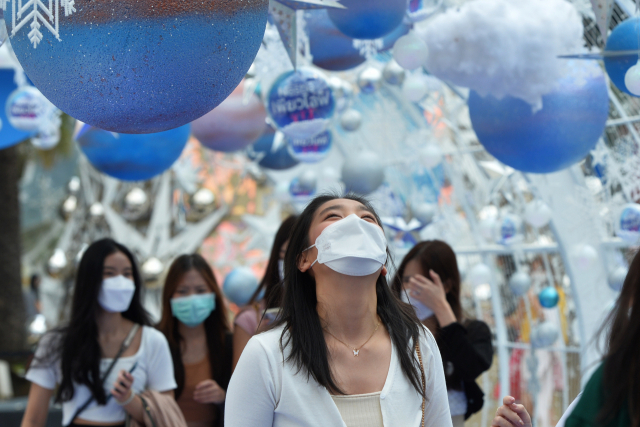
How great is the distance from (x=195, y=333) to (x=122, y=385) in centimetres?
102

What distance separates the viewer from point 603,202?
7078 millimetres

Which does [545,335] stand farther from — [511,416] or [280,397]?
[280,397]

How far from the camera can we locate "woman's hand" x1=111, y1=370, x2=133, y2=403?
344 centimetres

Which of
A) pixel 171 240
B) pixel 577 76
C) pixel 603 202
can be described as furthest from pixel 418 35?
pixel 171 240

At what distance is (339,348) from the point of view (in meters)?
2.28

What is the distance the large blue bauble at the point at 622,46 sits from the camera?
3.59 m

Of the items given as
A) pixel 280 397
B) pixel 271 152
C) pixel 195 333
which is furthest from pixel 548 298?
pixel 280 397

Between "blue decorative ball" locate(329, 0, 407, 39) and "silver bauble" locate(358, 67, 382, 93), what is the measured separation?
263 centimetres

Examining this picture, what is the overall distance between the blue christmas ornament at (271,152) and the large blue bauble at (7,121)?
6.87ft

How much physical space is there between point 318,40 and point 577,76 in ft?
5.31

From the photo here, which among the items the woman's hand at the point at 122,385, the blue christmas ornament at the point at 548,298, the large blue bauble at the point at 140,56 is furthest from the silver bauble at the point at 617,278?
the large blue bauble at the point at 140,56

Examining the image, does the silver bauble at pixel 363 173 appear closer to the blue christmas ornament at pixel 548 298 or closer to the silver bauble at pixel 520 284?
the silver bauble at pixel 520 284

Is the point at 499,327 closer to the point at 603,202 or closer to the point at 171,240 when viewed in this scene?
the point at 603,202

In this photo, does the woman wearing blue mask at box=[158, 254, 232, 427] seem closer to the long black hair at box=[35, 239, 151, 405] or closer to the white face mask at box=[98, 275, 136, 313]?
the long black hair at box=[35, 239, 151, 405]
